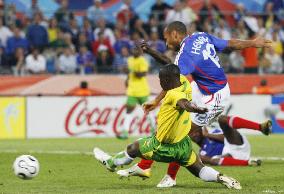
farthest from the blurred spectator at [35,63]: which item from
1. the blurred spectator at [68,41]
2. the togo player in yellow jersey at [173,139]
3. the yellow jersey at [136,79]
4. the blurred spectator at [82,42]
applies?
the togo player in yellow jersey at [173,139]

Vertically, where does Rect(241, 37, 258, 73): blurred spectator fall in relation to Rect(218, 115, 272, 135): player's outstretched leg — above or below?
below

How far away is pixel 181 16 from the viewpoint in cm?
2709

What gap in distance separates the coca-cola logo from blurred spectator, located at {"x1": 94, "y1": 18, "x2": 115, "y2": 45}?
364 centimetres

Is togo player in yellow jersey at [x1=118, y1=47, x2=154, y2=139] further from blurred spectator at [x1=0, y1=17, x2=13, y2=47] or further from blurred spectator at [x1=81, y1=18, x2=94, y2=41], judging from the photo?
blurred spectator at [x1=0, y1=17, x2=13, y2=47]

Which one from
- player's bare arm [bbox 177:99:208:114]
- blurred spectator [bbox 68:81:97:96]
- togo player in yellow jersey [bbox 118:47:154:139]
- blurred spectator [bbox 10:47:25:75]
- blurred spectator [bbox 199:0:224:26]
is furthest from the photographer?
blurred spectator [bbox 199:0:224:26]

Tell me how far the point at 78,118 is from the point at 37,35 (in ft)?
11.8

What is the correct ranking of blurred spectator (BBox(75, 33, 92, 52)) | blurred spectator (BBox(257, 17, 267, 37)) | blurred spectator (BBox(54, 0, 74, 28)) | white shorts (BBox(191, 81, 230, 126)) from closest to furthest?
white shorts (BBox(191, 81, 230, 126)) → blurred spectator (BBox(75, 33, 92, 52)) → blurred spectator (BBox(54, 0, 74, 28)) → blurred spectator (BBox(257, 17, 267, 37))

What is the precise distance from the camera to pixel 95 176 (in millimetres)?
13203

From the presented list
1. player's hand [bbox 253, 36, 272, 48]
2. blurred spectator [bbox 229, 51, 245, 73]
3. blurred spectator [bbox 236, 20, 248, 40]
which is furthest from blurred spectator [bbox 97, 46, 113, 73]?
player's hand [bbox 253, 36, 272, 48]

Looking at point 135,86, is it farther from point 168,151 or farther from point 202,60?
point 168,151

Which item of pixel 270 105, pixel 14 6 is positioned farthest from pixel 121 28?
pixel 270 105

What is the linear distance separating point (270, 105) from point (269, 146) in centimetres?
497

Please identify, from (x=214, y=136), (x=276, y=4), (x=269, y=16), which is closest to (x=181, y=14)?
(x=269, y=16)

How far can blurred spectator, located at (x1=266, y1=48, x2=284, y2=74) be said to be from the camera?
27.4 meters
